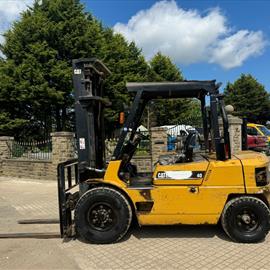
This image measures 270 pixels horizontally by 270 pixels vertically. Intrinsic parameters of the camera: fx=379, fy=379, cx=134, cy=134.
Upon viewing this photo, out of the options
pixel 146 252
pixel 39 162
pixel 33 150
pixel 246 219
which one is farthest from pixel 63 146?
pixel 246 219

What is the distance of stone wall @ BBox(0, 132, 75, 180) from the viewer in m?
13.8

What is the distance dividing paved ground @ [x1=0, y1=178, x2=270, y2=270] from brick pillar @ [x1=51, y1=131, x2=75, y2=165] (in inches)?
256

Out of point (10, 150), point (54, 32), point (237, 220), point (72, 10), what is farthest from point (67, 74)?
point (237, 220)

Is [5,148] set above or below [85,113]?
below

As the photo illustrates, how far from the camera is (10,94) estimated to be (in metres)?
26.2

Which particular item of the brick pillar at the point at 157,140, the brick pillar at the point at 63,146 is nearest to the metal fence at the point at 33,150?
the brick pillar at the point at 63,146

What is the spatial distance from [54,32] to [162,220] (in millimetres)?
23544

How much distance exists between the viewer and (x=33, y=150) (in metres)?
15.6

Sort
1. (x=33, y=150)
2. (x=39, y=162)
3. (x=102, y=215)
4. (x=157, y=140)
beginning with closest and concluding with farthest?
(x=102, y=215)
(x=157, y=140)
(x=39, y=162)
(x=33, y=150)

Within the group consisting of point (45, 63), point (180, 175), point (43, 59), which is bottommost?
point (180, 175)

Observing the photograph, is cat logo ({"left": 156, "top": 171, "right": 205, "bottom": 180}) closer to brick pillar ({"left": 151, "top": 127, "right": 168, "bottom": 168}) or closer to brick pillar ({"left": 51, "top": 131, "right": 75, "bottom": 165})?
brick pillar ({"left": 151, "top": 127, "right": 168, "bottom": 168})

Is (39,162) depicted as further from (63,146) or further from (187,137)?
(187,137)

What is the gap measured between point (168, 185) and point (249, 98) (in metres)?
51.7

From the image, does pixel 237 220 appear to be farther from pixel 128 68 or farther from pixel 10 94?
pixel 128 68
